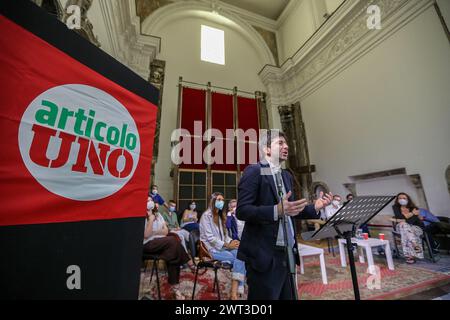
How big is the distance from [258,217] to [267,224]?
0.50ft

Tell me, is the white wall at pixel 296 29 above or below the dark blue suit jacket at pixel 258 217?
above

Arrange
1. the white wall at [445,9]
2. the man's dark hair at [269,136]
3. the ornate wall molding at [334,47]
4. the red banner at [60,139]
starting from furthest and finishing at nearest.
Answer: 1. the ornate wall molding at [334,47]
2. the white wall at [445,9]
3. the man's dark hair at [269,136]
4. the red banner at [60,139]

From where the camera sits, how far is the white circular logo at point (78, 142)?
0.90m

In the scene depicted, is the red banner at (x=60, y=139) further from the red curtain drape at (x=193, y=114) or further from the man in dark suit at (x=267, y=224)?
the red curtain drape at (x=193, y=114)

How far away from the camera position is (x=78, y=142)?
104 cm

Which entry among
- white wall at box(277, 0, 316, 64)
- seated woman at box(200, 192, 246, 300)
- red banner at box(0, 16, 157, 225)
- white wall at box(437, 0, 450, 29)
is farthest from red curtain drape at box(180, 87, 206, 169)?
white wall at box(437, 0, 450, 29)

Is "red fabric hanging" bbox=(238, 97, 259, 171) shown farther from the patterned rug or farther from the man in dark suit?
the man in dark suit

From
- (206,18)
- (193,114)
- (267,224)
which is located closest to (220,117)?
(193,114)

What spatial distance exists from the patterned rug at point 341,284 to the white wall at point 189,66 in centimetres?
348

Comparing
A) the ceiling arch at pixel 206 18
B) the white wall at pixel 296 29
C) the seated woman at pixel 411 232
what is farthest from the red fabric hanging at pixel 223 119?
the seated woman at pixel 411 232

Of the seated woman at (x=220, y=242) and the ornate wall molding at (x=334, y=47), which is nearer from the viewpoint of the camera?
the seated woman at (x=220, y=242)

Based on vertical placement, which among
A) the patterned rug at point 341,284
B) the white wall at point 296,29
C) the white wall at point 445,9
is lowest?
the patterned rug at point 341,284

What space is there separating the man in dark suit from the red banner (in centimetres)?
76

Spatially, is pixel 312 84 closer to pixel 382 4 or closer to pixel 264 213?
pixel 382 4
